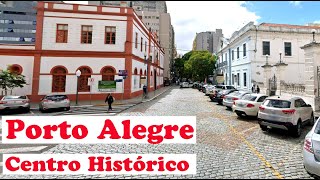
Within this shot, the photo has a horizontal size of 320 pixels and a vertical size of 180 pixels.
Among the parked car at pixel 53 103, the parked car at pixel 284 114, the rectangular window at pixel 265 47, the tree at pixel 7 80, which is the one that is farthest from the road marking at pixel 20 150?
the rectangular window at pixel 265 47

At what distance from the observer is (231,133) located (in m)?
8.41

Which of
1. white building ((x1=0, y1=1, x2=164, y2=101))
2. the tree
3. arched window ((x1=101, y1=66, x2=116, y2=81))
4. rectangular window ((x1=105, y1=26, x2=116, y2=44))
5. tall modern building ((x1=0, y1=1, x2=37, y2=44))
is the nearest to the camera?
the tree

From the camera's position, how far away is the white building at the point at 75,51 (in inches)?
774

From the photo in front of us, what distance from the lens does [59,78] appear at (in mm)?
20109

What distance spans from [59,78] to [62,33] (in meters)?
4.75

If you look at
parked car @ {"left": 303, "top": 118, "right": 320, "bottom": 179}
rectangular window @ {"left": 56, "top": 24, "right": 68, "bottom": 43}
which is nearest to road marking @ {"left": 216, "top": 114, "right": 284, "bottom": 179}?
parked car @ {"left": 303, "top": 118, "right": 320, "bottom": 179}

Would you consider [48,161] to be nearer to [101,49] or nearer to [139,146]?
[139,146]

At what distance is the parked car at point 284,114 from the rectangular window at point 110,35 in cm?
1711

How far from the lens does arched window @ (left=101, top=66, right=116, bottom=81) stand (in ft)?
68.3

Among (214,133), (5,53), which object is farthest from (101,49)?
(214,133)

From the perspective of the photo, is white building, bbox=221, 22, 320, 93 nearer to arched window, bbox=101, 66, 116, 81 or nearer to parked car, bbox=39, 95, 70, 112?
arched window, bbox=101, 66, 116, 81

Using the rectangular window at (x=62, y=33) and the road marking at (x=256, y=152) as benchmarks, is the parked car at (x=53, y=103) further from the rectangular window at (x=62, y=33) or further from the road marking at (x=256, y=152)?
the road marking at (x=256, y=152)

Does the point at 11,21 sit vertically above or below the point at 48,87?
above

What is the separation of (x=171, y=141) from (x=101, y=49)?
16375mm
